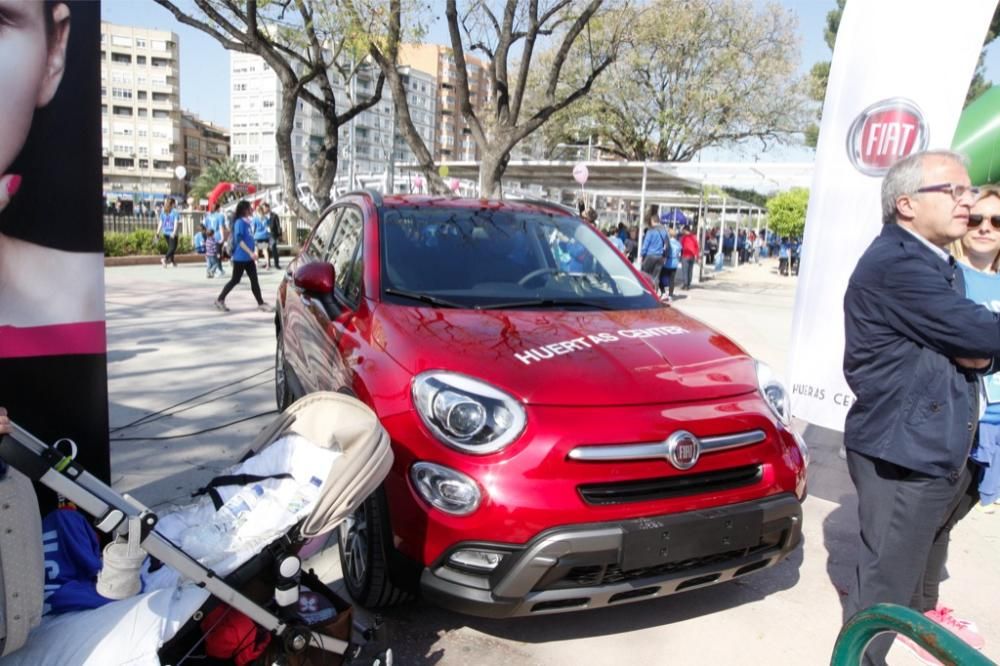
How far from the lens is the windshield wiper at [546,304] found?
3428 millimetres

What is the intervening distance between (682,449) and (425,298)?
140cm

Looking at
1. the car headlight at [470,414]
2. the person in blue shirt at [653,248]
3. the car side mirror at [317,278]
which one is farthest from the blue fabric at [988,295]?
the person in blue shirt at [653,248]

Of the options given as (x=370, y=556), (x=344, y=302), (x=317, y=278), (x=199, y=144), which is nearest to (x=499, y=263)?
(x=344, y=302)

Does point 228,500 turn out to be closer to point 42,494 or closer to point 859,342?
point 42,494

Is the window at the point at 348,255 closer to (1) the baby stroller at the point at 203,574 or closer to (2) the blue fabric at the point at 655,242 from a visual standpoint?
(1) the baby stroller at the point at 203,574

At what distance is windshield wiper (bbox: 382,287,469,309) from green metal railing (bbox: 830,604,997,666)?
2045mm

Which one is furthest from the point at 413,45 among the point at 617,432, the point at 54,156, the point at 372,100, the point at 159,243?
the point at 617,432

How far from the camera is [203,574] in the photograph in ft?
6.61

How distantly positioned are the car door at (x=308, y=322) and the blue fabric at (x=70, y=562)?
4.65 feet

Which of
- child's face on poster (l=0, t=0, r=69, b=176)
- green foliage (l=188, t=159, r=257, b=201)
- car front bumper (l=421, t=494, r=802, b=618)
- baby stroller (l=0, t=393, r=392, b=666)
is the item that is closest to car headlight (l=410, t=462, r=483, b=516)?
car front bumper (l=421, t=494, r=802, b=618)

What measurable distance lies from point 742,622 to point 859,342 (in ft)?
4.64

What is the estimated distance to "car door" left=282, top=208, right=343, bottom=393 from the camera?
3.81m

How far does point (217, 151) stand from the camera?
Result: 123062 mm

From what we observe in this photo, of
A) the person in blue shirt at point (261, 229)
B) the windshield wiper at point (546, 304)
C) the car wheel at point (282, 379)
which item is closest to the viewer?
the windshield wiper at point (546, 304)
